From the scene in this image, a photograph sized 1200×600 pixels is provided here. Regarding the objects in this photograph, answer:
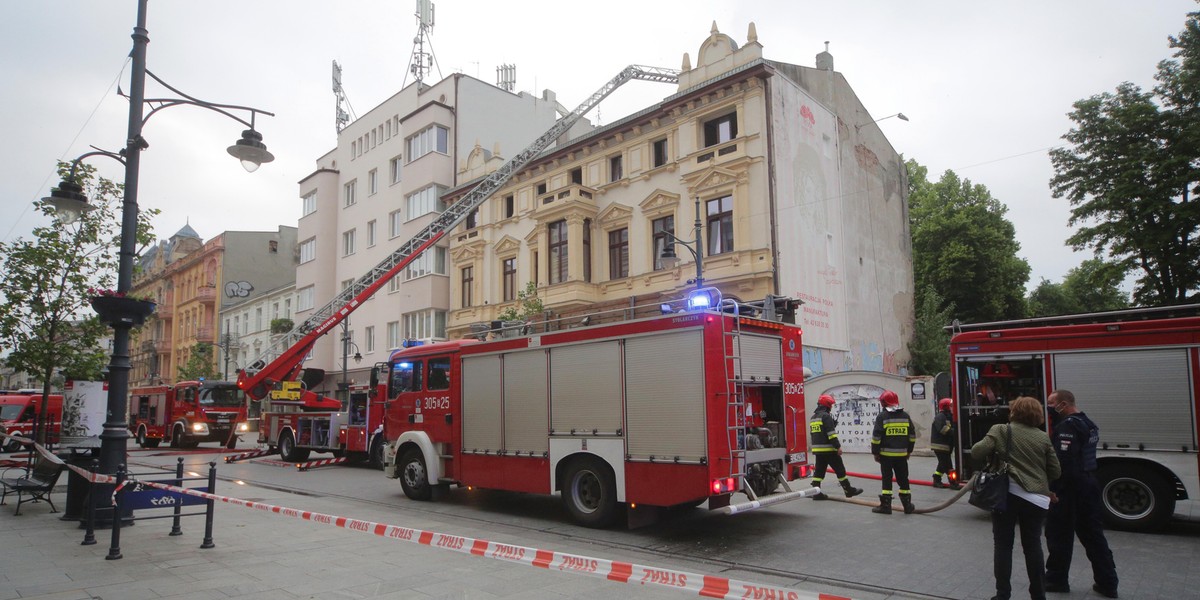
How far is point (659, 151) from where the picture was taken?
2572 centimetres

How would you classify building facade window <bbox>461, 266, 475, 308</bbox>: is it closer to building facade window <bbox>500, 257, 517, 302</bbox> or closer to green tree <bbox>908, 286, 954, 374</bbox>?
building facade window <bbox>500, 257, 517, 302</bbox>

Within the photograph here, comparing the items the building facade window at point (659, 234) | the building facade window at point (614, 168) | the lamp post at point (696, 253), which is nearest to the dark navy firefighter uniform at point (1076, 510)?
the lamp post at point (696, 253)

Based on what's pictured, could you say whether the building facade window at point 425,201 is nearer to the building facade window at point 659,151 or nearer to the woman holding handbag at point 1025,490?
the building facade window at point 659,151

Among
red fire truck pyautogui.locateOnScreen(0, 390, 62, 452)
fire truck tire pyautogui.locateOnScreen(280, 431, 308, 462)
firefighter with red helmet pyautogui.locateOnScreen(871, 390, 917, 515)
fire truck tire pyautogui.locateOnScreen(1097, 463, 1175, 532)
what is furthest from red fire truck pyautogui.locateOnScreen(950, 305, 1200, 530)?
red fire truck pyautogui.locateOnScreen(0, 390, 62, 452)

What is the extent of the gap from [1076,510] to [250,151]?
9.76 metres

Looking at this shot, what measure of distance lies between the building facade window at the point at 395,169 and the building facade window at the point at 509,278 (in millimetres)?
9968

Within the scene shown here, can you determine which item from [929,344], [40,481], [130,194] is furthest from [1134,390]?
[929,344]

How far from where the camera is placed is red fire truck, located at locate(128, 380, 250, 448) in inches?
1050

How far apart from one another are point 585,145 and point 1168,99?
1984cm

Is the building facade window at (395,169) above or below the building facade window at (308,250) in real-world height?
above

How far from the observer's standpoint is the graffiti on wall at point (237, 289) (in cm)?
5447

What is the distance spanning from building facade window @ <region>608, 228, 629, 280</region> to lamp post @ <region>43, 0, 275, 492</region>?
17766 mm

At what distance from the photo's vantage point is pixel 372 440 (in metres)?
18.2

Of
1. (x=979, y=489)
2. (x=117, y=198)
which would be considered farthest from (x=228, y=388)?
(x=979, y=489)
